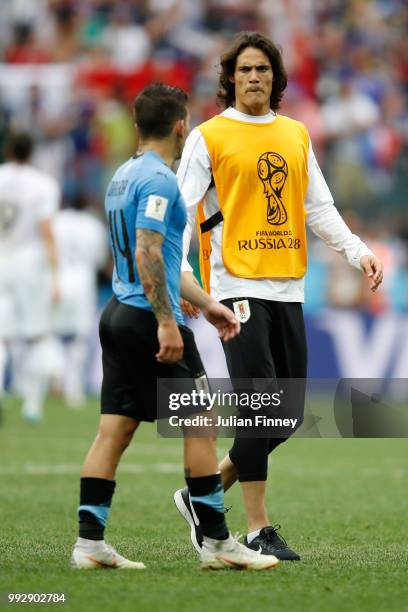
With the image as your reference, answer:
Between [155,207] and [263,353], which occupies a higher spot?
[155,207]

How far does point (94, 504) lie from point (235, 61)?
8.03 ft

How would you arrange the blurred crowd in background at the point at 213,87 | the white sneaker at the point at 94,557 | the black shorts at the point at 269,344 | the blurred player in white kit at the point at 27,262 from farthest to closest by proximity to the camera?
the blurred crowd in background at the point at 213,87 → the blurred player in white kit at the point at 27,262 → the black shorts at the point at 269,344 → the white sneaker at the point at 94,557

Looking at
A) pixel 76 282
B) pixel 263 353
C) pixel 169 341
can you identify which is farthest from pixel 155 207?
pixel 76 282

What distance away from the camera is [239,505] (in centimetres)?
926

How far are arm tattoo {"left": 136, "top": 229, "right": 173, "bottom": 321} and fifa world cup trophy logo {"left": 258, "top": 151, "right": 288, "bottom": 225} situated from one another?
1171 mm

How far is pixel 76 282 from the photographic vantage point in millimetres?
18422

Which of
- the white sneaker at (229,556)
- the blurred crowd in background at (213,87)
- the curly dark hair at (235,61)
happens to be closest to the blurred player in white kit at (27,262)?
the blurred crowd in background at (213,87)

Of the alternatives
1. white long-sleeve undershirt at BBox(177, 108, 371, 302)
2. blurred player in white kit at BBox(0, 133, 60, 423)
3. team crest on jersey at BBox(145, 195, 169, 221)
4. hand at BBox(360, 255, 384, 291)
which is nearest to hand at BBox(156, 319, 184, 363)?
team crest on jersey at BBox(145, 195, 169, 221)

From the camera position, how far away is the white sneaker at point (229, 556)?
607 centimetres

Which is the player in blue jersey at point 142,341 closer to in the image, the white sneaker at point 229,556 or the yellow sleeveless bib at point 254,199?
the white sneaker at point 229,556

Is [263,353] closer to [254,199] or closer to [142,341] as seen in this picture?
[254,199]

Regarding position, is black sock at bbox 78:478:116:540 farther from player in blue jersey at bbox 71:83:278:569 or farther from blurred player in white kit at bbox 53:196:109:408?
blurred player in white kit at bbox 53:196:109:408

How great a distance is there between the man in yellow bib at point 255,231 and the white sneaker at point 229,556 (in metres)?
0.48

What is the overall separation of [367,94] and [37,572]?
16.7m
